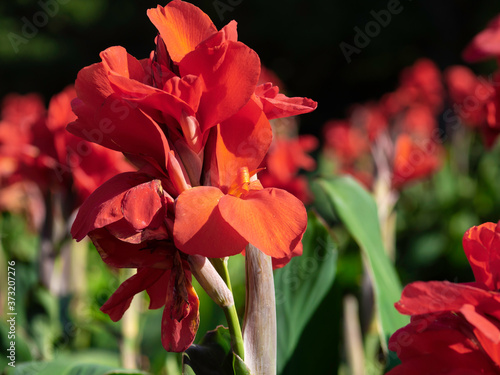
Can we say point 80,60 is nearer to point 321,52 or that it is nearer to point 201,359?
point 321,52

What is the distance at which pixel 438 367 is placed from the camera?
1.42 ft

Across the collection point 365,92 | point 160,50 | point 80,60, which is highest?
point 80,60

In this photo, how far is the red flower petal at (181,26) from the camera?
19.7 inches

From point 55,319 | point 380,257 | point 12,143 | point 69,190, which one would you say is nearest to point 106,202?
point 380,257

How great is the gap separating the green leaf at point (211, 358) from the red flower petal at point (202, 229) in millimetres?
126

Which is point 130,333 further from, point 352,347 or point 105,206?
point 105,206

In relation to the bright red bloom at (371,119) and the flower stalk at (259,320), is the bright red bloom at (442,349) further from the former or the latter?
the bright red bloom at (371,119)

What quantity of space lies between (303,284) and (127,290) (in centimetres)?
43

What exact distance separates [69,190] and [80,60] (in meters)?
7.88

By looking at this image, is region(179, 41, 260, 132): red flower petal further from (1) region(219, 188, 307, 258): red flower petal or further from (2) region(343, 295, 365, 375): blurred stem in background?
(2) region(343, 295, 365, 375): blurred stem in background

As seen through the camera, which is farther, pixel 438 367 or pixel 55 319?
pixel 55 319
